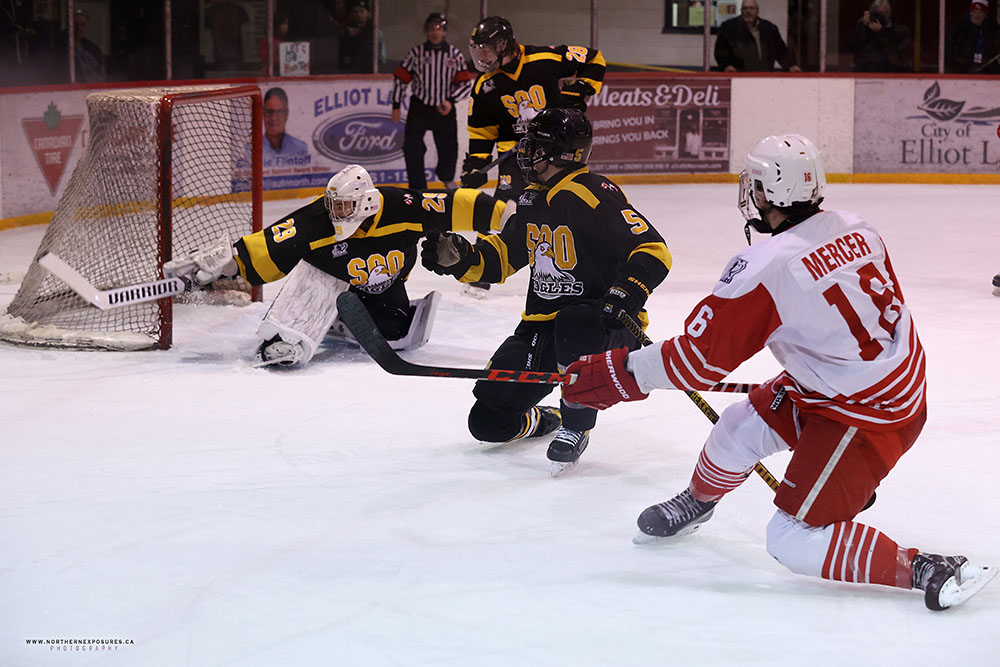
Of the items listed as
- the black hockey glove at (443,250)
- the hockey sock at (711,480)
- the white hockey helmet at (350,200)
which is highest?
the white hockey helmet at (350,200)

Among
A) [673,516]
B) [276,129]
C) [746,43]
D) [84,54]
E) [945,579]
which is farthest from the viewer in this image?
[746,43]

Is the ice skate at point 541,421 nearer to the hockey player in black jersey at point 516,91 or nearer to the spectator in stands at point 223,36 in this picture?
the hockey player in black jersey at point 516,91

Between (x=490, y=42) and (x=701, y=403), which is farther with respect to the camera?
(x=490, y=42)

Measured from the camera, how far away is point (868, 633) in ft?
7.22

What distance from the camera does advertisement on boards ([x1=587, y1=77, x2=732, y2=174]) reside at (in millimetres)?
9180

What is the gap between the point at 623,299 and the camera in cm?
284

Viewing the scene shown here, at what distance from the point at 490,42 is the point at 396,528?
3.05m

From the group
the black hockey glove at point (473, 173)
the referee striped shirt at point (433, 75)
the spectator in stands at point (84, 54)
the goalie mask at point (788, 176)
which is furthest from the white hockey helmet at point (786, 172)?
the spectator in stands at point (84, 54)

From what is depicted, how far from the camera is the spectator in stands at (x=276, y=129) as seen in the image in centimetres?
825

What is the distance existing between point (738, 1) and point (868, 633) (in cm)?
811

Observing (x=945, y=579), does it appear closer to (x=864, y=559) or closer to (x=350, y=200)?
(x=864, y=559)

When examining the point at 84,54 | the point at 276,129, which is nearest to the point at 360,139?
the point at 276,129

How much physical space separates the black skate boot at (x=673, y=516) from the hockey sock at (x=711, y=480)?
0.03 meters

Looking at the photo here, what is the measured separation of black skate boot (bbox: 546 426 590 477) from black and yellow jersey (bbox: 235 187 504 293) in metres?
1.31
